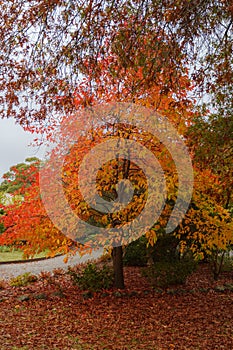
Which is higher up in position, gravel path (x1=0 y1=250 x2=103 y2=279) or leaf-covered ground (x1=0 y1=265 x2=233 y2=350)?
gravel path (x1=0 y1=250 x2=103 y2=279)

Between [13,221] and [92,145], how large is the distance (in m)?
2.17

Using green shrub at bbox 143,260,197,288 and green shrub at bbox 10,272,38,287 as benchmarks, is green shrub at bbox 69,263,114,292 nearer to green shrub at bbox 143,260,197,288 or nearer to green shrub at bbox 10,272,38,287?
green shrub at bbox 143,260,197,288

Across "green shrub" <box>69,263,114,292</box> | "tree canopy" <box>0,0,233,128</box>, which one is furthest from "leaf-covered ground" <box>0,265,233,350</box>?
"tree canopy" <box>0,0,233,128</box>

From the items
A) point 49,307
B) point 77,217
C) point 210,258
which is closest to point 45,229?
point 77,217

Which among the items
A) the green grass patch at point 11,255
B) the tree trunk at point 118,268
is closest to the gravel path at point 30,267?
the green grass patch at point 11,255

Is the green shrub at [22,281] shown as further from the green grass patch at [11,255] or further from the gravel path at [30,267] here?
the green grass patch at [11,255]

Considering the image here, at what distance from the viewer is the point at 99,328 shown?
5973 mm

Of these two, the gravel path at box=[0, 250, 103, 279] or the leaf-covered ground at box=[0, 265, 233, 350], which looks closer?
the leaf-covered ground at box=[0, 265, 233, 350]

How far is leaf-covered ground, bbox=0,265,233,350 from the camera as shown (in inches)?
212

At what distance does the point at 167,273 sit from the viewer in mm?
8430

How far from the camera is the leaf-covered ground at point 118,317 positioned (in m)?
5.39

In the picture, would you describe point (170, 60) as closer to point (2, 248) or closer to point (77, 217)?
point (77, 217)

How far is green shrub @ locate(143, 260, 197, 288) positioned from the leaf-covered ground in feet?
0.67

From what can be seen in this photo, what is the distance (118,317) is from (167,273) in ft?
7.26
